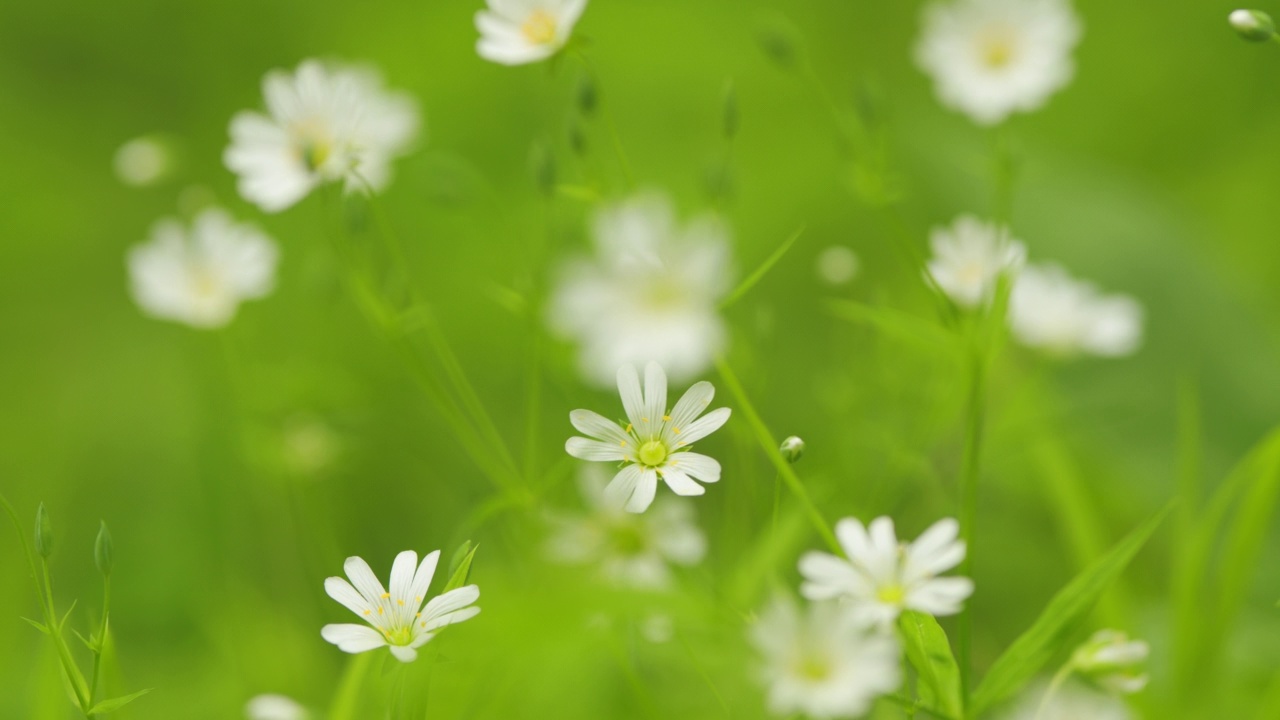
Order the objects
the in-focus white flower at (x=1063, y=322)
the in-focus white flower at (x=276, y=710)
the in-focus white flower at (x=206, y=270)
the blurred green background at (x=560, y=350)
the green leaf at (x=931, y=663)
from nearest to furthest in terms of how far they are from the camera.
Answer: the green leaf at (x=931, y=663) < the in-focus white flower at (x=276, y=710) < the blurred green background at (x=560, y=350) < the in-focus white flower at (x=1063, y=322) < the in-focus white flower at (x=206, y=270)

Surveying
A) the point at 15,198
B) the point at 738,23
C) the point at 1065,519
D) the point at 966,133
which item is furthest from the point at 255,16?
the point at 1065,519

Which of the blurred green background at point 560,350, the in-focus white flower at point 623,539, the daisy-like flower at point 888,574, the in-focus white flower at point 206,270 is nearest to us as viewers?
the daisy-like flower at point 888,574

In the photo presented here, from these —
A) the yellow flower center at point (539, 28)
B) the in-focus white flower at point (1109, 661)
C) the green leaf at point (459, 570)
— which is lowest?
the in-focus white flower at point (1109, 661)

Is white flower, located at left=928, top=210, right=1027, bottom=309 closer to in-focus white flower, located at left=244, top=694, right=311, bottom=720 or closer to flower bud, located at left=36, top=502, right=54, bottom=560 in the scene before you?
in-focus white flower, located at left=244, top=694, right=311, bottom=720

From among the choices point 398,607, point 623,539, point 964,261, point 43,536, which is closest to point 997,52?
point 964,261

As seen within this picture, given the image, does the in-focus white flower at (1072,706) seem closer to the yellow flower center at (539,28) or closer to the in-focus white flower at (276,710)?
the in-focus white flower at (276,710)

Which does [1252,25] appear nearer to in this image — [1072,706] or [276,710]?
[1072,706]

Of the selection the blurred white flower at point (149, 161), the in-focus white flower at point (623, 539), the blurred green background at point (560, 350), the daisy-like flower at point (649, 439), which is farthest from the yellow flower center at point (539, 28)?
the blurred white flower at point (149, 161)

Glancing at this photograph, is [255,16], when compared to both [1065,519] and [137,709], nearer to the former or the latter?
[137,709]
